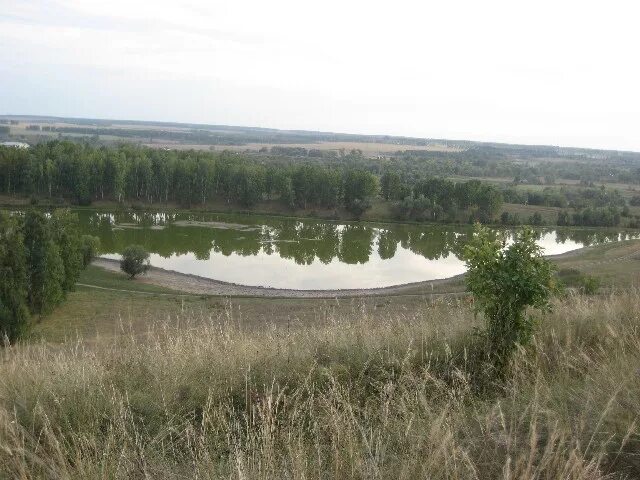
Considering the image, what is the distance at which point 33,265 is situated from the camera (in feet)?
80.0

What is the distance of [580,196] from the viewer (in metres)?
84.4

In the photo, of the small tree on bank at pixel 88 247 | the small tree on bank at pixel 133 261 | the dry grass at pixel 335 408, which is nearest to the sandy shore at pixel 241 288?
the small tree on bank at pixel 133 261

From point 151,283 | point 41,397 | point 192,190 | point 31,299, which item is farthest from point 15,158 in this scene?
point 41,397

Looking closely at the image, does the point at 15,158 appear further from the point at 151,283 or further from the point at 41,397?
the point at 41,397

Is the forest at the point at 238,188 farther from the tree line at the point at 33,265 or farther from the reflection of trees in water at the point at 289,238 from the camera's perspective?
the tree line at the point at 33,265

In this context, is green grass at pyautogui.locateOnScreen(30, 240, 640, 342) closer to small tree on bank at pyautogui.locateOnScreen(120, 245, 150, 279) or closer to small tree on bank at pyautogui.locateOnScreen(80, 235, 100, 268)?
small tree on bank at pyautogui.locateOnScreen(120, 245, 150, 279)

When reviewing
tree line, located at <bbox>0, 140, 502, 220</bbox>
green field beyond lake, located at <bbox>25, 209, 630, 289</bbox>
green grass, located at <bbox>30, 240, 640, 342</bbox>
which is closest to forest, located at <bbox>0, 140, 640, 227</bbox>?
tree line, located at <bbox>0, 140, 502, 220</bbox>

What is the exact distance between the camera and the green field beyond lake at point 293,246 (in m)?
40.7

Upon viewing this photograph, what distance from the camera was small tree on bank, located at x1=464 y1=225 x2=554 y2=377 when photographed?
18.4ft

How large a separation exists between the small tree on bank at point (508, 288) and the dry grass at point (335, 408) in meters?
0.23

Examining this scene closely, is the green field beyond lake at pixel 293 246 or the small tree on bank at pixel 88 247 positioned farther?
the green field beyond lake at pixel 293 246

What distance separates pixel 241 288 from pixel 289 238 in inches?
764

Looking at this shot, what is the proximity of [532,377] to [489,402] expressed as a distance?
0.51m

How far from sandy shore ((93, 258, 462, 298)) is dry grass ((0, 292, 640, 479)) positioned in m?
26.5
